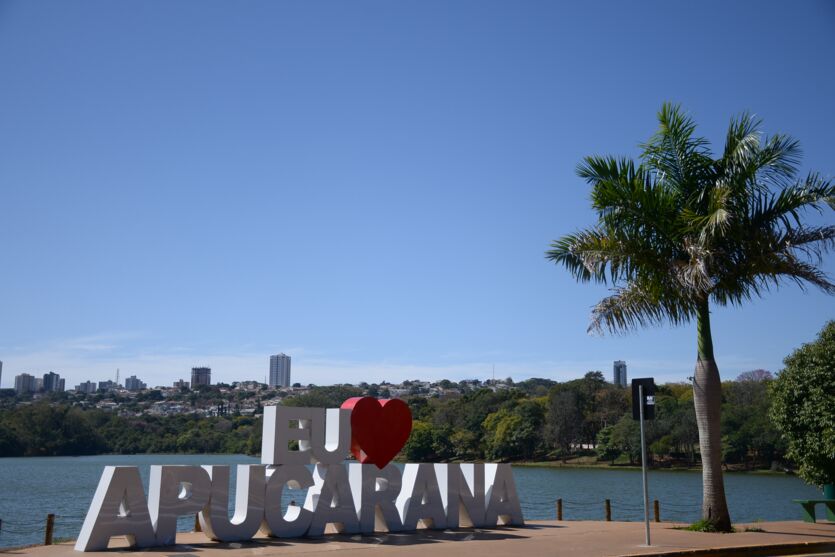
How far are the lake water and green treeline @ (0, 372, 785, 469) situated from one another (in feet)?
12.8

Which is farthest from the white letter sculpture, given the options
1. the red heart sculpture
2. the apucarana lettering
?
the red heart sculpture

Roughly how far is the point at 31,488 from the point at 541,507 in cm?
4265

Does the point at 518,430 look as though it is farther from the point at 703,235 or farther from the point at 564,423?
the point at 703,235

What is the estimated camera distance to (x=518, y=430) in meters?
97.6

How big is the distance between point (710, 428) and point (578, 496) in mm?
34496

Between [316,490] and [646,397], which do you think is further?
[316,490]

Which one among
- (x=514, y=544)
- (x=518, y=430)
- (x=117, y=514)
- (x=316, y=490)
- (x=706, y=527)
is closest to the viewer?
(x=117, y=514)

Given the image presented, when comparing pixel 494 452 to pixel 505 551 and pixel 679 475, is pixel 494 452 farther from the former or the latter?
pixel 505 551

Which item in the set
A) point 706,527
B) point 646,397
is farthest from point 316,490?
point 706,527

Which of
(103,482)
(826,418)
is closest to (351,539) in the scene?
(103,482)

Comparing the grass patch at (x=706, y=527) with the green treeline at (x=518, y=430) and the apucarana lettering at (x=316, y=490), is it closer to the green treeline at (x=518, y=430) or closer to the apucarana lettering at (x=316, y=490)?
the apucarana lettering at (x=316, y=490)

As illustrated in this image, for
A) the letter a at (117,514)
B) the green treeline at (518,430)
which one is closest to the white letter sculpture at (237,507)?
the letter a at (117,514)

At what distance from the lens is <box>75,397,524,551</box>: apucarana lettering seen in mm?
16016

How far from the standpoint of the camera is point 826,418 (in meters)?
26.4
